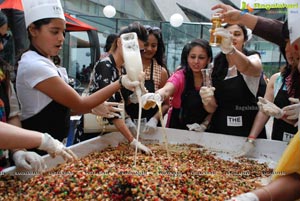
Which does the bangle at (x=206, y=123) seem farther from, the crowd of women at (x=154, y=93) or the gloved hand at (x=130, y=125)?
the gloved hand at (x=130, y=125)

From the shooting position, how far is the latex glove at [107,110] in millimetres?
1861

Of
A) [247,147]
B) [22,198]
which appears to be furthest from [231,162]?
[22,198]

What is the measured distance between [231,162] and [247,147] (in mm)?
210

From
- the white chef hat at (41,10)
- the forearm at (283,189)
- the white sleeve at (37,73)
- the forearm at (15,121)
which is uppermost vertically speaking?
the white chef hat at (41,10)

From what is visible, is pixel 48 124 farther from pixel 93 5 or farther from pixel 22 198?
pixel 93 5

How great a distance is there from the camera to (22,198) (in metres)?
1.17

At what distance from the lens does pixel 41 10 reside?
156cm

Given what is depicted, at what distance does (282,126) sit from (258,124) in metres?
0.14

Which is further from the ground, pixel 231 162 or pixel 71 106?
pixel 71 106

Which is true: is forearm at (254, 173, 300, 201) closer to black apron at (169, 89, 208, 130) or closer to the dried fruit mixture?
the dried fruit mixture

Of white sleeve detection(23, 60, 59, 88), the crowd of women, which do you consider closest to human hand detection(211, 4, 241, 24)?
the crowd of women

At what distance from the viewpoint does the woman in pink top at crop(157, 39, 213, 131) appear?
2221mm

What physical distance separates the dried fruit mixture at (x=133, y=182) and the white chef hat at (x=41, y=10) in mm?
707

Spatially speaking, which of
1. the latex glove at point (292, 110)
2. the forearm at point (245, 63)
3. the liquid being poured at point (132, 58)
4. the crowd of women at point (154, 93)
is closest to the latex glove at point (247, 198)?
the crowd of women at point (154, 93)
